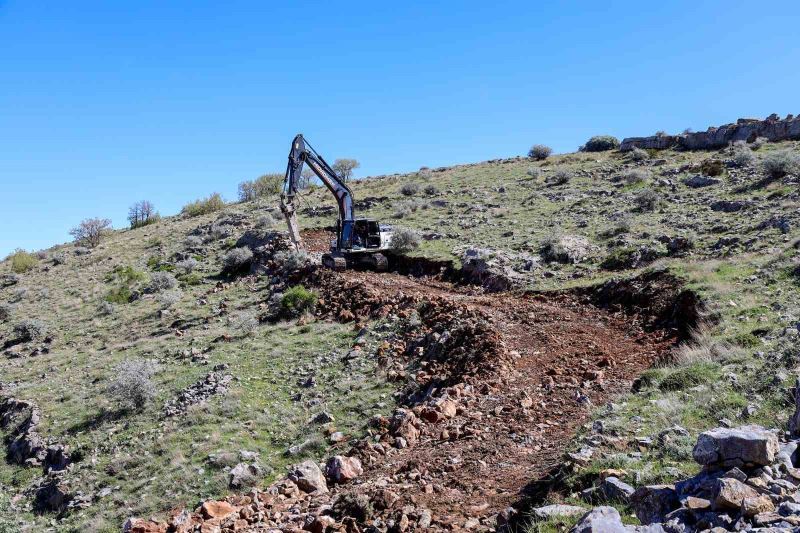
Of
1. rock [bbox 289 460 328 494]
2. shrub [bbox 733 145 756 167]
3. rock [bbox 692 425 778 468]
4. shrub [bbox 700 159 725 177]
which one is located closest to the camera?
rock [bbox 692 425 778 468]

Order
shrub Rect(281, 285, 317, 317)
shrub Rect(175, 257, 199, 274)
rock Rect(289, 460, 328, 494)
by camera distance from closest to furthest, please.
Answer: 1. rock Rect(289, 460, 328, 494)
2. shrub Rect(281, 285, 317, 317)
3. shrub Rect(175, 257, 199, 274)

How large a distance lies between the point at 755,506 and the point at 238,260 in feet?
80.0

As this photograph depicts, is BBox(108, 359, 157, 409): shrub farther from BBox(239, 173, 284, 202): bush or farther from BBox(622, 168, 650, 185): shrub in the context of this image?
BBox(239, 173, 284, 202): bush

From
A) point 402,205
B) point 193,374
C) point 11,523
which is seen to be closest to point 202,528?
point 11,523

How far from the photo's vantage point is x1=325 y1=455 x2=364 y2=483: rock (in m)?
7.96

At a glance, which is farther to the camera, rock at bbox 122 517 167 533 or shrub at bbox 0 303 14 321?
shrub at bbox 0 303 14 321

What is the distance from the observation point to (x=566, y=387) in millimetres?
9781

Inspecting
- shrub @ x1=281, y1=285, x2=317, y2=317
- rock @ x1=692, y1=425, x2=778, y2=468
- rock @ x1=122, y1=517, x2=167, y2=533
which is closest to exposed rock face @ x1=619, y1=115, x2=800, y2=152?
shrub @ x1=281, y1=285, x2=317, y2=317

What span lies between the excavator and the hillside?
0.95 metres

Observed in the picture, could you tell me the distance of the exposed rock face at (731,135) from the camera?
35406mm

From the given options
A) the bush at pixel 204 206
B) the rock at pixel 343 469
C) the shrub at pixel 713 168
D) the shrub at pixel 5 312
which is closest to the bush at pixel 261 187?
the bush at pixel 204 206

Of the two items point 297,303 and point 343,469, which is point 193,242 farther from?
point 343,469

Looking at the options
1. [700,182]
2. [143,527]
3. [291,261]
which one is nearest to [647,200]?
[700,182]

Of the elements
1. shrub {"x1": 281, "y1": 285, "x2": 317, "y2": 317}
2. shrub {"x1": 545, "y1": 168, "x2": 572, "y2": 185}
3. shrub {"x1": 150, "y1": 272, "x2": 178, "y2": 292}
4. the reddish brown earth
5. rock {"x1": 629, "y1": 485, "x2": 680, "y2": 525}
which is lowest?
the reddish brown earth
